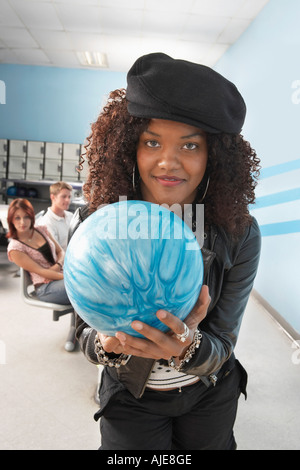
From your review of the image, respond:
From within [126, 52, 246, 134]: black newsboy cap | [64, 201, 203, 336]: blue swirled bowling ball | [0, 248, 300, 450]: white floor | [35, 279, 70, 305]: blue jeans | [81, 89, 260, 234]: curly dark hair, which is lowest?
[0, 248, 300, 450]: white floor

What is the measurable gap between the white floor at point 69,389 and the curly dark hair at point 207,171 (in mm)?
1480

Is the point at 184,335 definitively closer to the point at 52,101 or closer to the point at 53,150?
the point at 53,150

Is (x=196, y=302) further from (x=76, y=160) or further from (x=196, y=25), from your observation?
(x=76, y=160)

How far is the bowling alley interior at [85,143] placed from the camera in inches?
83.1

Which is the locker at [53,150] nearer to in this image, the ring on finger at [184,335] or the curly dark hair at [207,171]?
the curly dark hair at [207,171]

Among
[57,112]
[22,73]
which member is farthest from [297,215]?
[22,73]

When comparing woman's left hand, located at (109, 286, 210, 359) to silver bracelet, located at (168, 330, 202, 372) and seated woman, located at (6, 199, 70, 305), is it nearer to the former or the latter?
silver bracelet, located at (168, 330, 202, 372)

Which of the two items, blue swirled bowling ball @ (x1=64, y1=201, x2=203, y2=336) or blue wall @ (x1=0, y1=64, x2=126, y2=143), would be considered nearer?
blue swirled bowling ball @ (x1=64, y1=201, x2=203, y2=336)

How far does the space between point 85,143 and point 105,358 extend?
0.74 metres

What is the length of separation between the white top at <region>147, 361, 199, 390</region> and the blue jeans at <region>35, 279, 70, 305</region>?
5.25 ft

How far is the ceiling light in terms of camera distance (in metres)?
7.18

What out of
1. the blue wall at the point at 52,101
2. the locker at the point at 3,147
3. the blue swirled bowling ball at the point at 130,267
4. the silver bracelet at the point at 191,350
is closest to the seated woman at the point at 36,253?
the silver bracelet at the point at 191,350

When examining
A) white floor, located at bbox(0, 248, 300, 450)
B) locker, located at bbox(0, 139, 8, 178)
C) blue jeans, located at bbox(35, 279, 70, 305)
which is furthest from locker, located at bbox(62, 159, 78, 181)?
blue jeans, located at bbox(35, 279, 70, 305)

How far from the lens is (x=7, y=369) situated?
96.1 inches
